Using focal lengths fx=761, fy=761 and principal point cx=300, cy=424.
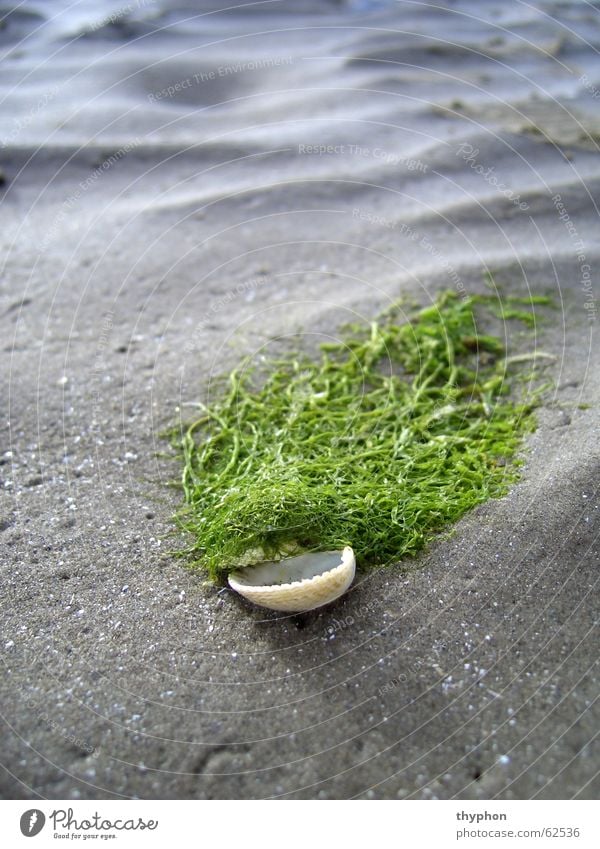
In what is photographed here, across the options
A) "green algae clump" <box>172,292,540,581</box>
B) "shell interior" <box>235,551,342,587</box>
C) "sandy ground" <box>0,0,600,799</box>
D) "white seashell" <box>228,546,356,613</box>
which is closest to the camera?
"sandy ground" <box>0,0,600,799</box>

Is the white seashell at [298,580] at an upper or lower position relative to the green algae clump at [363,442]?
lower

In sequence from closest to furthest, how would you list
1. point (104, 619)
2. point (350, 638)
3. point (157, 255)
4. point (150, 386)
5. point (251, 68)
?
1. point (350, 638)
2. point (104, 619)
3. point (150, 386)
4. point (157, 255)
5. point (251, 68)

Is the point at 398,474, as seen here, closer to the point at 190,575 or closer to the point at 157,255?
the point at 190,575

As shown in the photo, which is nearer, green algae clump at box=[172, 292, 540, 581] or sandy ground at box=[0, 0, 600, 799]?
sandy ground at box=[0, 0, 600, 799]

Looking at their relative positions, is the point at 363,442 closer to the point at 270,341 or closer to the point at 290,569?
the point at 290,569
